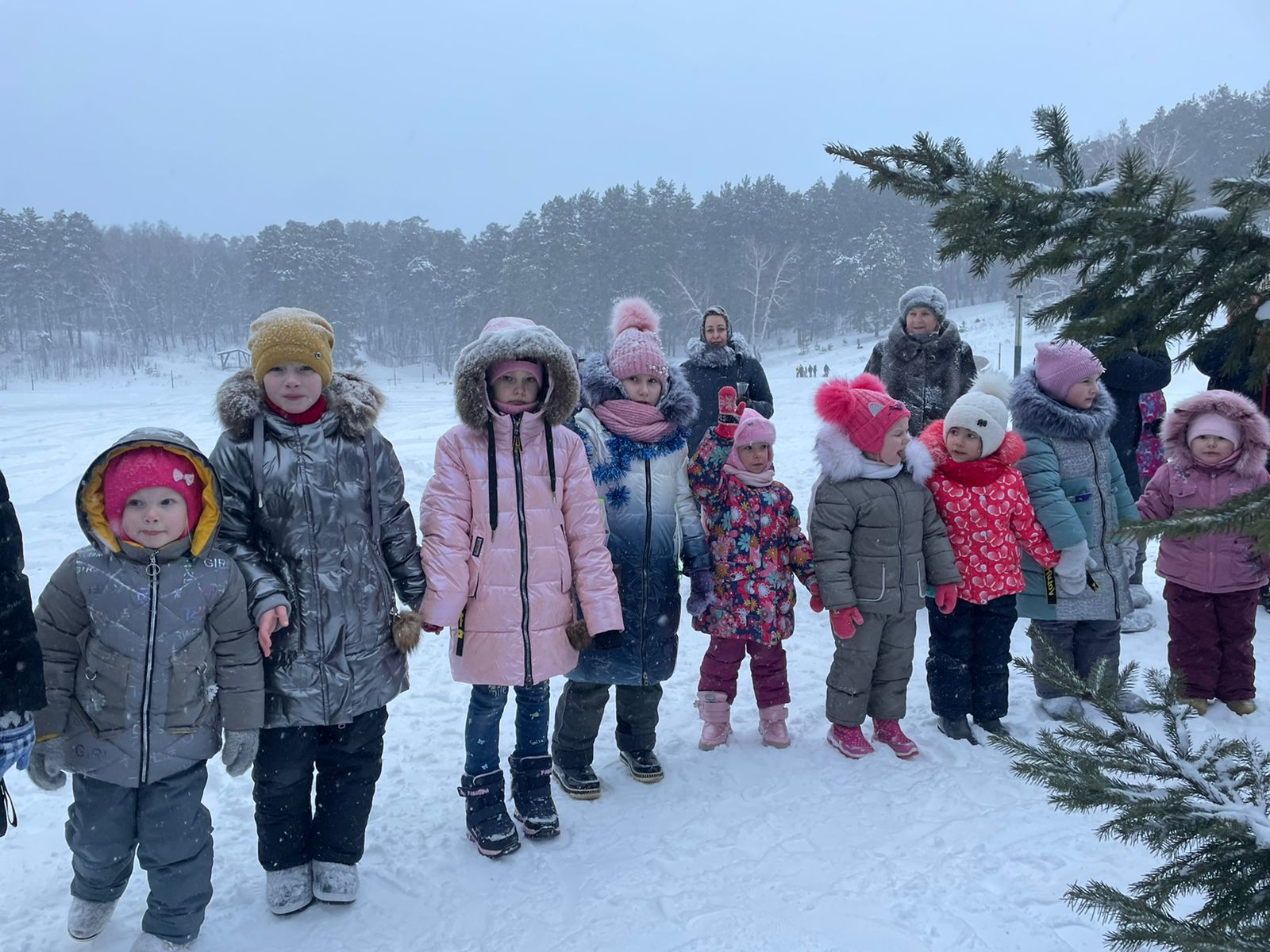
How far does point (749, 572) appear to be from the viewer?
3906mm

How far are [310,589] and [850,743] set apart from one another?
106 inches

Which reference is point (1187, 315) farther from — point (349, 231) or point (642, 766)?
point (349, 231)

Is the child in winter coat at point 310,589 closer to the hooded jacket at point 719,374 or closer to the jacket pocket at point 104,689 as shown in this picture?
the jacket pocket at point 104,689

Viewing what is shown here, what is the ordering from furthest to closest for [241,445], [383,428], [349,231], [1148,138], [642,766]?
[349,231], [1148,138], [383,428], [642,766], [241,445]

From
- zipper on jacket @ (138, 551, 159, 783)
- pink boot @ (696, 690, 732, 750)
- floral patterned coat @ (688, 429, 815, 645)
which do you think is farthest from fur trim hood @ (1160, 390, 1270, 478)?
zipper on jacket @ (138, 551, 159, 783)

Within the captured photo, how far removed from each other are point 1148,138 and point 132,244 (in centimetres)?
7052

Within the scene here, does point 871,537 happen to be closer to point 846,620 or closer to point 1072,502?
point 846,620

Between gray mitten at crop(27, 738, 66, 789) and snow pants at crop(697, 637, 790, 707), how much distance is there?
2.71 m

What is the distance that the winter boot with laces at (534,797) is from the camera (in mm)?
3271

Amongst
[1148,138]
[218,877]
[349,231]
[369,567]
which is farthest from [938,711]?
[349,231]

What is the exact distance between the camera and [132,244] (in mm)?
62000

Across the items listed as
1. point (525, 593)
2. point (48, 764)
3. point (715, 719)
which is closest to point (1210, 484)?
point (715, 719)

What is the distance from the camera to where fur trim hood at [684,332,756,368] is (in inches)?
250

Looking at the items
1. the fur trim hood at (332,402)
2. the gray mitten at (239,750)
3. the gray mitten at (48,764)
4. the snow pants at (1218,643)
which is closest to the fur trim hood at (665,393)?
the fur trim hood at (332,402)
